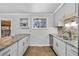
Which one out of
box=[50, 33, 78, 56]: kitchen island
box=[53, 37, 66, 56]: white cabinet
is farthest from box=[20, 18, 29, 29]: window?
box=[50, 33, 78, 56]: kitchen island

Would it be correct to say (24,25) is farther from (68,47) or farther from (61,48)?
(68,47)

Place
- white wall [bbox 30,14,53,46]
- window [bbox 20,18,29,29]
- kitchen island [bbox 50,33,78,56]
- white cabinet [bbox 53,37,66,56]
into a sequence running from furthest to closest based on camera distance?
window [bbox 20,18,29,29]
white wall [bbox 30,14,53,46]
white cabinet [bbox 53,37,66,56]
kitchen island [bbox 50,33,78,56]

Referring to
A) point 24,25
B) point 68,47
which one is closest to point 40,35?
point 24,25

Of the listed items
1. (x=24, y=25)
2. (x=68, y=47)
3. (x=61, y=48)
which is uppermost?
(x=24, y=25)

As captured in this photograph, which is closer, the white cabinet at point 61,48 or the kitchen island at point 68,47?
the kitchen island at point 68,47

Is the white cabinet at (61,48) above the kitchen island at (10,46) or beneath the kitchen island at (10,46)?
beneath

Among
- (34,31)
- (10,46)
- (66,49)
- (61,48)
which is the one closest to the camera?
(10,46)

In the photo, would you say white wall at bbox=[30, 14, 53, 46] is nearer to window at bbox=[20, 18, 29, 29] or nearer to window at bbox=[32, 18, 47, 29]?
window at bbox=[32, 18, 47, 29]

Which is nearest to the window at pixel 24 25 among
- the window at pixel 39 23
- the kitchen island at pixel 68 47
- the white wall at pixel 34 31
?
the white wall at pixel 34 31

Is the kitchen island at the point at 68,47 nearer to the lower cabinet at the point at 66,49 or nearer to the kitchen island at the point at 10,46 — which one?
the lower cabinet at the point at 66,49

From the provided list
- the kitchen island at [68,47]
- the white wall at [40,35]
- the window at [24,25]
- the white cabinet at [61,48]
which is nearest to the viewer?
the kitchen island at [68,47]

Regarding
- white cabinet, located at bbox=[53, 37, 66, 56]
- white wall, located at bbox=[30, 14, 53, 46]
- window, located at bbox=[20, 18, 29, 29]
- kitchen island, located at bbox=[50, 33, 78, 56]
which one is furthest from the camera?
window, located at bbox=[20, 18, 29, 29]

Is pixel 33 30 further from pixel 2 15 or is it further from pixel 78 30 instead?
pixel 78 30

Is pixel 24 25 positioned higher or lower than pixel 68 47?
higher
